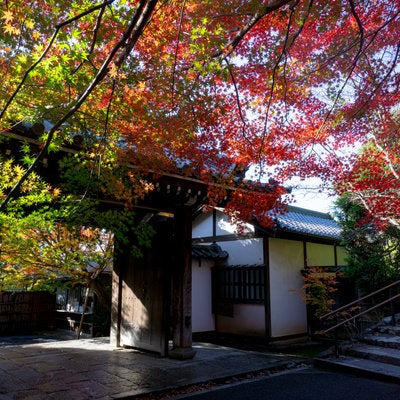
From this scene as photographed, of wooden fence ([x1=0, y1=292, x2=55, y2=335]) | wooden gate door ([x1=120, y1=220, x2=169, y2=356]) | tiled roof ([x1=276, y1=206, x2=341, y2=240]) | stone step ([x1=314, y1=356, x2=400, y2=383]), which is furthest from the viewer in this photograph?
wooden fence ([x1=0, y1=292, x2=55, y2=335])

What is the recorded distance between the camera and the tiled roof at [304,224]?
12423mm

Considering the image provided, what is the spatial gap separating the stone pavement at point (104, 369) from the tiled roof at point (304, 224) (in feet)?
14.1

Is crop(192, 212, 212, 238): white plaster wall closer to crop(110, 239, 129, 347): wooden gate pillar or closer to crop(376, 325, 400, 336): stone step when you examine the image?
crop(110, 239, 129, 347): wooden gate pillar

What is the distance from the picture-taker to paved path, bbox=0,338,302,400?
6.08 meters

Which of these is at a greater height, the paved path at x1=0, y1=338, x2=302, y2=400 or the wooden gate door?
the wooden gate door

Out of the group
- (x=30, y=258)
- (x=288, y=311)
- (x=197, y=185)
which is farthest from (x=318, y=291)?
(x=30, y=258)

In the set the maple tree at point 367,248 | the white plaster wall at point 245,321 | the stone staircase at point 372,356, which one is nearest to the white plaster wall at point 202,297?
the white plaster wall at point 245,321

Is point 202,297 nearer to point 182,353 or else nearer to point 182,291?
point 182,291

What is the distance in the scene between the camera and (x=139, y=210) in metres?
9.70

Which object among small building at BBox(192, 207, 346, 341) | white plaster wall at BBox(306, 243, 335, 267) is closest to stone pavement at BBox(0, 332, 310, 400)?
small building at BBox(192, 207, 346, 341)

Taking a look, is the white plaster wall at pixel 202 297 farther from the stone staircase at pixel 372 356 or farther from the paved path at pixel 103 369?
the stone staircase at pixel 372 356

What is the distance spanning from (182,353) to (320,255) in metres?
7.87

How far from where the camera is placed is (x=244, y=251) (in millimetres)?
13031

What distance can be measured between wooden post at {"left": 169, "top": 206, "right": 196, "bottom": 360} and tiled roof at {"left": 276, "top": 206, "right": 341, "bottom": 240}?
12.7 ft
